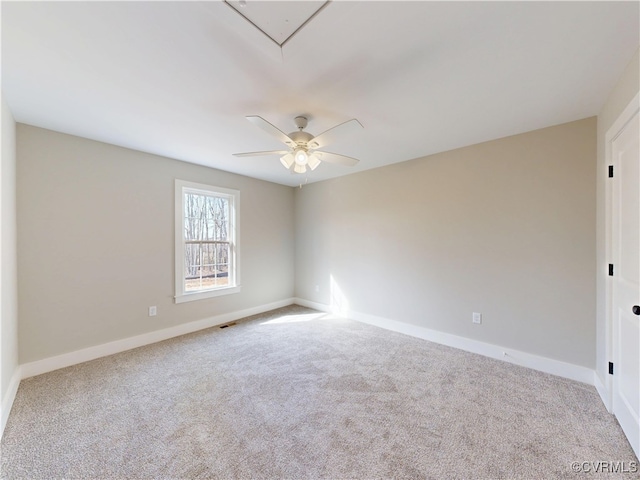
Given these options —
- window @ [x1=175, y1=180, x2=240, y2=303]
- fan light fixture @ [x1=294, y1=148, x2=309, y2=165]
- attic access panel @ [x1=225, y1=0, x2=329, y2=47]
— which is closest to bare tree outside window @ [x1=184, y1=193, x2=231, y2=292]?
window @ [x1=175, y1=180, x2=240, y2=303]

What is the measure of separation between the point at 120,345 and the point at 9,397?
3.29 ft

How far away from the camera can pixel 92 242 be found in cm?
286

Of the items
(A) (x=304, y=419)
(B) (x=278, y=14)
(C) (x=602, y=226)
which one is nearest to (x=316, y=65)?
(B) (x=278, y=14)

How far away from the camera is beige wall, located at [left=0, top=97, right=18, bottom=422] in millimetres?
1939

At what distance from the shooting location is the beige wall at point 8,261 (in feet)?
6.36

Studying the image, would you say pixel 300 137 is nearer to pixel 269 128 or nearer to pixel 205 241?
pixel 269 128

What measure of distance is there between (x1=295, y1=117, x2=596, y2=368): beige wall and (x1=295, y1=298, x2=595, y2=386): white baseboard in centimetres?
6

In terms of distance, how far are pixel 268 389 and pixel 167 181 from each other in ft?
9.76

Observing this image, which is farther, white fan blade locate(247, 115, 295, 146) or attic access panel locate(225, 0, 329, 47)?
white fan blade locate(247, 115, 295, 146)

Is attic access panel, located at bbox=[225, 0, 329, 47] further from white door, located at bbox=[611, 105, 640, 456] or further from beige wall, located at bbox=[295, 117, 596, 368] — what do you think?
beige wall, located at bbox=[295, 117, 596, 368]

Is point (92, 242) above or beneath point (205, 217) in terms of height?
beneath

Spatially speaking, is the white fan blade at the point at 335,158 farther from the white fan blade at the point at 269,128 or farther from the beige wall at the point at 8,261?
the beige wall at the point at 8,261

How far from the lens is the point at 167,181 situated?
3463mm

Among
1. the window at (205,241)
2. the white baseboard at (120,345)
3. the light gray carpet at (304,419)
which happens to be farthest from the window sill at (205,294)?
the light gray carpet at (304,419)
